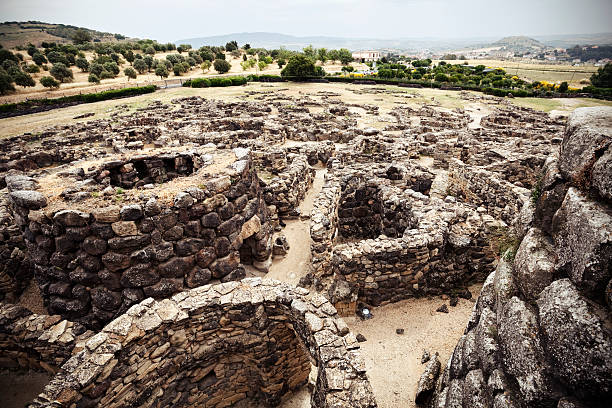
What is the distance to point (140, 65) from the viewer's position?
77.4 m

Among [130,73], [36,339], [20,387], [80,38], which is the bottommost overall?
[20,387]

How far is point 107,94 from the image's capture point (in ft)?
173

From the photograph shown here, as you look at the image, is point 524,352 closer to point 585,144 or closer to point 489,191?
point 585,144

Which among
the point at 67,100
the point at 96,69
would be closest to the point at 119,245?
the point at 67,100

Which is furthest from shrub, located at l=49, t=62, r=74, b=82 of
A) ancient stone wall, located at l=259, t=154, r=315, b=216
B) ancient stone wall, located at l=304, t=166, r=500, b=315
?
ancient stone wall, located at l=304, t=166, r=500, b=315

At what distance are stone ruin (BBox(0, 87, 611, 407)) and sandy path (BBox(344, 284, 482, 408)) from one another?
1.54 feet

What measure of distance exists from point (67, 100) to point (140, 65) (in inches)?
1334

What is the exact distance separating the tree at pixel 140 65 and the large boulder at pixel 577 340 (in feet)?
310

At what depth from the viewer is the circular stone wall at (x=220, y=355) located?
5.21m

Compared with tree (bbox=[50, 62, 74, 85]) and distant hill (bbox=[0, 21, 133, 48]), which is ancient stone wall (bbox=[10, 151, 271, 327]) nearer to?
tree (bbox=[50, 62, 74, 85])

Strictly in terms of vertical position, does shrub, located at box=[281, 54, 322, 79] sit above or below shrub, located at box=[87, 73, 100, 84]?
above

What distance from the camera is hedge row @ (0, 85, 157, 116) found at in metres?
43.4

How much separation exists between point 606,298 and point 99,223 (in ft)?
32.6

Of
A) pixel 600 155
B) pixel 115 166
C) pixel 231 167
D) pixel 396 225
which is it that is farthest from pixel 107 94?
pixel 600 155
